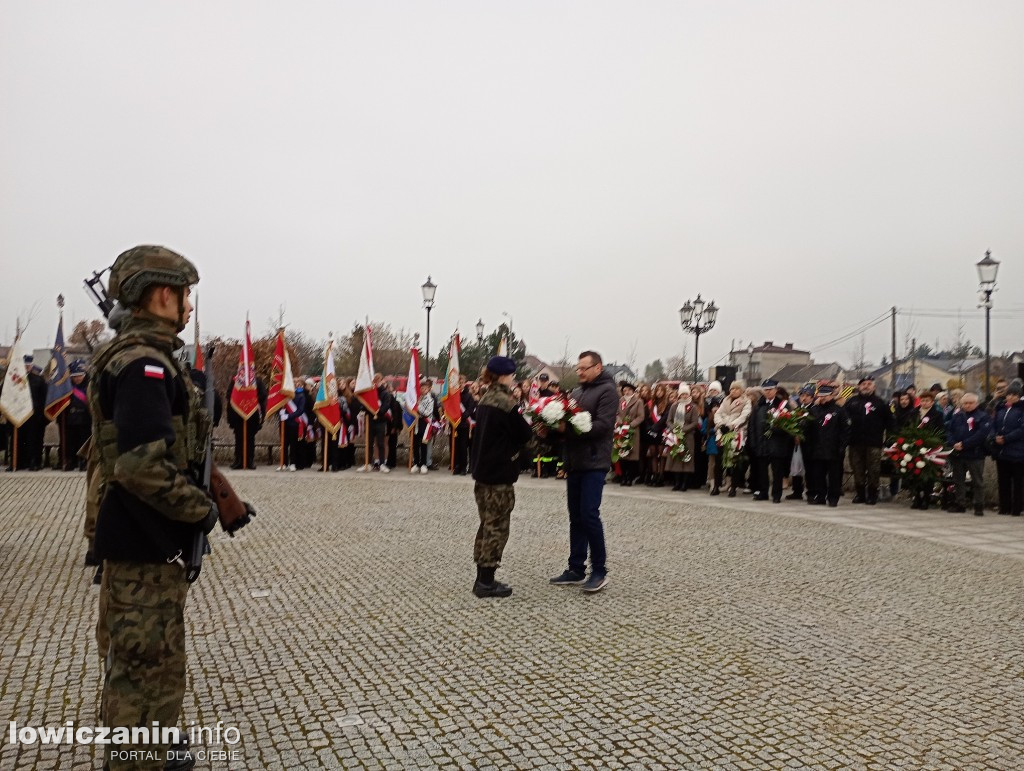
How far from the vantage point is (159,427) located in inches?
129

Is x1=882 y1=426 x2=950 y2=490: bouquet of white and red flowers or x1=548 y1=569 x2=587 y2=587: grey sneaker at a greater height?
x1=882 y1=426 x2=950 y2=490: bouquet of white and red flowers

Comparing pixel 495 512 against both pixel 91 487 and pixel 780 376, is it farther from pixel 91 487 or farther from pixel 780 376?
pixel 780 376

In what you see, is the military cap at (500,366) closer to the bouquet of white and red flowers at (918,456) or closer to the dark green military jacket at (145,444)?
the dark green military jacket at (145,444)

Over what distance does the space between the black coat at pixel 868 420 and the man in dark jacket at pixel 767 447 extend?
3.70 ft

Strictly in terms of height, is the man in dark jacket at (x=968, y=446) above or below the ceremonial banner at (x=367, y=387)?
below

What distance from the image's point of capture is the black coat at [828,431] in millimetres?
14102

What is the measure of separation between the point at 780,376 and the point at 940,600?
85406 mm

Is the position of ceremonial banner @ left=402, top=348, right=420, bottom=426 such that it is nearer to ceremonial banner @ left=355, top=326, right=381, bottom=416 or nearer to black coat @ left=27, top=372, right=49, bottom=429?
ceremonial banner @ left=355, top=326, right=381, bottom=416

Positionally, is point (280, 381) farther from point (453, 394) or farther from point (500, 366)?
point (500, 366)

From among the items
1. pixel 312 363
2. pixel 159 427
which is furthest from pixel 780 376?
pixel 159 427

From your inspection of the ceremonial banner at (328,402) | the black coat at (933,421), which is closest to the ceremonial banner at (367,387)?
the ceremonial banner at (328,402)

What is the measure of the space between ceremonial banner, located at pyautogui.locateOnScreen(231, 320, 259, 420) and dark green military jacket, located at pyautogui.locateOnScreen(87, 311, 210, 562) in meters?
16.4

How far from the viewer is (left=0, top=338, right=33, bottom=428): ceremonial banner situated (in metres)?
18.3

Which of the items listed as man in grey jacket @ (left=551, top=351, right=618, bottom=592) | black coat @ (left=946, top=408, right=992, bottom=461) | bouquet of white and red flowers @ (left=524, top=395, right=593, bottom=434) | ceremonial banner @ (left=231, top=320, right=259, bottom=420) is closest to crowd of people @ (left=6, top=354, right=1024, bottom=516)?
black coat @ (left=946, top=408, right=992, bottom=461)
